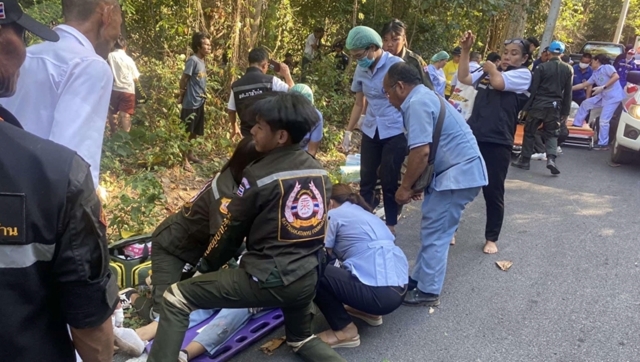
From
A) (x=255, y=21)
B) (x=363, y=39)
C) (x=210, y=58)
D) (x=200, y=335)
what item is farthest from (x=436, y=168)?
(x=255, y=21)

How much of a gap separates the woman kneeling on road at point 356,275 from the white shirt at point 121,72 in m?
3.58

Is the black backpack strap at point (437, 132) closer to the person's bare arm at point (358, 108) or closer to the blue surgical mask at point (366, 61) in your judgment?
the blue surgical mask at point (366, 61)

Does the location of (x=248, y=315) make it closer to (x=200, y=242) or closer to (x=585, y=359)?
(x=200, y=242)

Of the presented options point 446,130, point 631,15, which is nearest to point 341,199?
point 446,130

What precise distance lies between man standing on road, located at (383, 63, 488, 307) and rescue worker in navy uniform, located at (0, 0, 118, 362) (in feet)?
7.99

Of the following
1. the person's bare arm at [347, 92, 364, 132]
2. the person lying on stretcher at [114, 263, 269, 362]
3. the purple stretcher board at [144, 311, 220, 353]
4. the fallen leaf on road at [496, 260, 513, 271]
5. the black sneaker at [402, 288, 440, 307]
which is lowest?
the fallen leaf on road at [496, 260, 513, 271]

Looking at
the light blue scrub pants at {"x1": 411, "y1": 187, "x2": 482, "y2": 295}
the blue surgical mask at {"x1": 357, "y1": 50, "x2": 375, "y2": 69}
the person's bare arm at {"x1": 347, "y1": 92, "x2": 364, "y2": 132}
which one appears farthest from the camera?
the person's bare arm at {"x1": 347, "y1": 92, "x2": 364, "y2": 132}

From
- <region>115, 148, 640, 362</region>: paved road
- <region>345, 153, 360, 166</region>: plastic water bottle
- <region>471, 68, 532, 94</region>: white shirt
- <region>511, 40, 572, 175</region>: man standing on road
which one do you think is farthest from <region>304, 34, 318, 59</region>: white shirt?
<region>471, 68, 532, 94</region>: white shirt

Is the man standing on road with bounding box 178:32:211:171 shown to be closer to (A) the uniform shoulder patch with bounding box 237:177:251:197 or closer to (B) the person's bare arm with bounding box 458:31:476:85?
(B) the person's bare arm with bounding box 458:31:476:85

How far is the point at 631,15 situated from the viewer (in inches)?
1284

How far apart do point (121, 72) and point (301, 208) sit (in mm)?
4189

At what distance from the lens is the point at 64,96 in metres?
2.01

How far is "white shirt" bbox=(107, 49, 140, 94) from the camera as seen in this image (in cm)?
569

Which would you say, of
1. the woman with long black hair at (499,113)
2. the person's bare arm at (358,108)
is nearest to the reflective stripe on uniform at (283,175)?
the woman with long black hair at (499,113)
